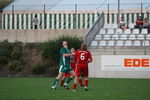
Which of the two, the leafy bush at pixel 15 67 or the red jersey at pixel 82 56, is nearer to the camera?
the red jersey at pixel 82 56

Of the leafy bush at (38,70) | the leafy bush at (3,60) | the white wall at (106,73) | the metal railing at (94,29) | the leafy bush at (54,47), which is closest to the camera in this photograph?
the white wall at (106,73)

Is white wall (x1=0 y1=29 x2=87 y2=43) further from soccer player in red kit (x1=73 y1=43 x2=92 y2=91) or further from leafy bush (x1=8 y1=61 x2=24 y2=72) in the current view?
soccer player in red kit (x1=73 y1=43 x2=92 y2=91)

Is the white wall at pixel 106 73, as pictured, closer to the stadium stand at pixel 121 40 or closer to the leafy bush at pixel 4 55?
the stadium stand at pixel 121 40

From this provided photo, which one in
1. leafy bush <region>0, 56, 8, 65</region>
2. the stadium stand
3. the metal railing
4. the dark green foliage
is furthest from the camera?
the dark green foliage

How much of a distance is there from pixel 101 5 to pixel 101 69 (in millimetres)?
9380

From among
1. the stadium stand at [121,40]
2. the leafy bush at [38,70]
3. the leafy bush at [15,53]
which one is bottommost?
the leafy bush at [38,70]

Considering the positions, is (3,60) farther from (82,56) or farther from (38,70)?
(82,56)

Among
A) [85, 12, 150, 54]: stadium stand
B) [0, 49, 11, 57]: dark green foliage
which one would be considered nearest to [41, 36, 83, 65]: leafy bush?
[85, 12, 150, 54]: stadium stand

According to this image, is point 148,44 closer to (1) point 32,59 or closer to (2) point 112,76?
(2) point 112,76

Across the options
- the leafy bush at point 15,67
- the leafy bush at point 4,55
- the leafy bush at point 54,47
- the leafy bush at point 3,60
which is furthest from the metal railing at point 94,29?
the leafy bush at point 3,60

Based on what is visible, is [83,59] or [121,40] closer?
[83,59]

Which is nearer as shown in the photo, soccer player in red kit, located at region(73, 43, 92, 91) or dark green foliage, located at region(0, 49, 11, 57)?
soccer player in red kit, located at region(73, 43, 92, 91)

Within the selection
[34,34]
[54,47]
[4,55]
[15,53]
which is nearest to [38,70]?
[54,47]

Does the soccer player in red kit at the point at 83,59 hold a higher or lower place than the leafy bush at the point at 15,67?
higher
